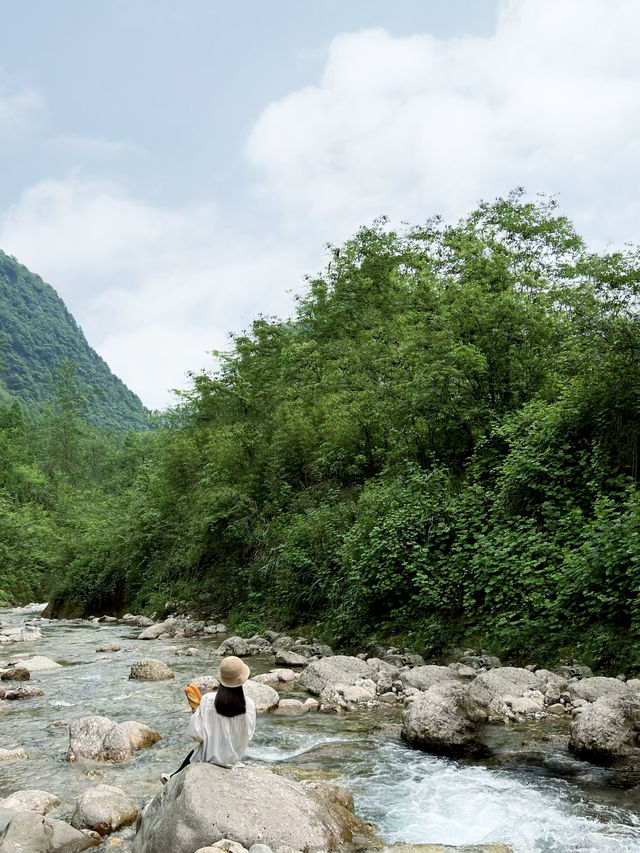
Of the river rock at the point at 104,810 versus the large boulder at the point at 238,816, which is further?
the river rock at the point at 104,810

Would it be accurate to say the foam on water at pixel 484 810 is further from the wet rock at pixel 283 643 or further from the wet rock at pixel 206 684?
the wet rock at pixel 283 643

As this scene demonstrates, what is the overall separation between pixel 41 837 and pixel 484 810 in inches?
138

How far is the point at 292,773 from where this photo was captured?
21.4ft

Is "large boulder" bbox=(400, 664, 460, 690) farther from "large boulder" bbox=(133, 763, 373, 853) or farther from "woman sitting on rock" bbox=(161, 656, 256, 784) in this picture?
"woman sitting on rock" bbox=(161, 656, 256, 784)

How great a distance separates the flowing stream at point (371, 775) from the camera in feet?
17.0

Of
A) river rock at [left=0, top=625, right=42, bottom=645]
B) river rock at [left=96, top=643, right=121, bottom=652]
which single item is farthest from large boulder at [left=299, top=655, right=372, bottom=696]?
river rock at [left=0, top=625, right=42, bottom=645]

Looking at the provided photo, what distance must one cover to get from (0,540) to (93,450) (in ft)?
133

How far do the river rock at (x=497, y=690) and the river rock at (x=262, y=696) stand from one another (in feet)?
9.07

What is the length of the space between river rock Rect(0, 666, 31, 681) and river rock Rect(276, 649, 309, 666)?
4.47 m

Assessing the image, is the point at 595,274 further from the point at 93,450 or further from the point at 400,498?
the point at 93,450

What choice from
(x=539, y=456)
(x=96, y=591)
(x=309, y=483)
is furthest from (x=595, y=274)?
(x=96, y=591)

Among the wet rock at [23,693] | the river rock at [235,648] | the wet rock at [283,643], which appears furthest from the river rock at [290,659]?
the wet rock at [23,693]

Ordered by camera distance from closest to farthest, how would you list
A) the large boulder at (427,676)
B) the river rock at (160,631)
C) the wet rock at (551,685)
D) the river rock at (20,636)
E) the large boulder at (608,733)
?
the large boulder at (608,733) < the wet rock at (551,685) < the large boulder at (427,676) < the river rock at (20,636) < the river rock at (160,631)

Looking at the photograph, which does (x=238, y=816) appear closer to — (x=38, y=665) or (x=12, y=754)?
(x=12, y=754)
